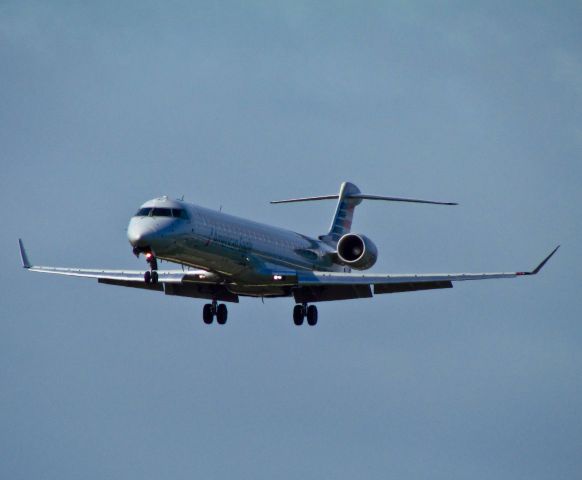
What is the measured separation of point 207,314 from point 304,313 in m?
3.73

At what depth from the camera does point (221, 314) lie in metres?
57.2

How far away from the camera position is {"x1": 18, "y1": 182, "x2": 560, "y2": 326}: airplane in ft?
165

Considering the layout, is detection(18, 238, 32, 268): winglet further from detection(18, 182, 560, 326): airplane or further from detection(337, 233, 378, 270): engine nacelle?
detection(337, 233, 378, 270): engine nacelle

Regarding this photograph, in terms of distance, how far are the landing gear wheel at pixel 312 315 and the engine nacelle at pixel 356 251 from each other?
2632 mm

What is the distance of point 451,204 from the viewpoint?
5525 centimetres

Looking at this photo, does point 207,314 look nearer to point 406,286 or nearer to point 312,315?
point 312,315

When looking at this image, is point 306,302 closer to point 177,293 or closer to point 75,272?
point 177,293

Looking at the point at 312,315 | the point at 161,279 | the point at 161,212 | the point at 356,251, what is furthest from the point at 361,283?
the point at 161,212

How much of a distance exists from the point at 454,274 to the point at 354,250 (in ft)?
21.2

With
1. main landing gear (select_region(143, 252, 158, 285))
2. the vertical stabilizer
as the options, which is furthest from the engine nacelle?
main landing gear (select_region(143, 252, 158, 285))

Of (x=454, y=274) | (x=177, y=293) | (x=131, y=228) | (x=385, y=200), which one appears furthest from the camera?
(x=385, y=200)

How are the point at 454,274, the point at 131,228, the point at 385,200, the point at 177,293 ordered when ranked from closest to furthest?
the point at 131,228, the point at 454,274, the point at 177,293, the point at 385,200

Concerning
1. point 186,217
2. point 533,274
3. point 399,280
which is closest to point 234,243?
point 186,217

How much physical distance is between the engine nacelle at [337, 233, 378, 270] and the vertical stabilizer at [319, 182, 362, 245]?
3.87 m
